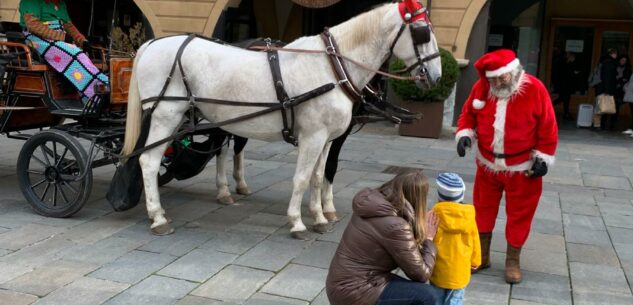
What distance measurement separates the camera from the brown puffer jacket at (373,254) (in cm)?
283

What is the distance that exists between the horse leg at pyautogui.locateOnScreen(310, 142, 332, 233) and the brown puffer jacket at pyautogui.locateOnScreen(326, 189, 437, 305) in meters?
2.07

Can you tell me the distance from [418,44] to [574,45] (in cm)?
1282

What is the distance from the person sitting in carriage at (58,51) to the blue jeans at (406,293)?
3587 millimetres

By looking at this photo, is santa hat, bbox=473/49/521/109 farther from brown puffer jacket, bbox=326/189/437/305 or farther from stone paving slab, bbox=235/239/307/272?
stone paving slab, bbox=235/239/307/272

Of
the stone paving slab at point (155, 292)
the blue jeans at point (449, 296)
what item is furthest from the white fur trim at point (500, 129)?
the stone paving slab at point (155, 292)

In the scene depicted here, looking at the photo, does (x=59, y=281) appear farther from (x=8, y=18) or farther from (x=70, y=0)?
(x=70, y=0)

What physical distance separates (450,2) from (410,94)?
6.29 feet

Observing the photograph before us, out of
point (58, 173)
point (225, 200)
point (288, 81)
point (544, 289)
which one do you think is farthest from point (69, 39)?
point (544, 289)

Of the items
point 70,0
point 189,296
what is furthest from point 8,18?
point 189,296

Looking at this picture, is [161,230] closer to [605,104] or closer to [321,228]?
[321,228]

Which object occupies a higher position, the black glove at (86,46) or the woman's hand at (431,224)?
the black glove at (86,46)

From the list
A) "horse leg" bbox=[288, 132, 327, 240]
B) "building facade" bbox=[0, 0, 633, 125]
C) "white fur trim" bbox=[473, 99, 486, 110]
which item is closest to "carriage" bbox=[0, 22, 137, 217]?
"horse leg" bbox=[288, 132, 327, 240]

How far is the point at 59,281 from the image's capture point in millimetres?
3881

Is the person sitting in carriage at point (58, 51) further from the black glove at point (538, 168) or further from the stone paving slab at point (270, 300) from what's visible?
the black glove at point (538, 168)
